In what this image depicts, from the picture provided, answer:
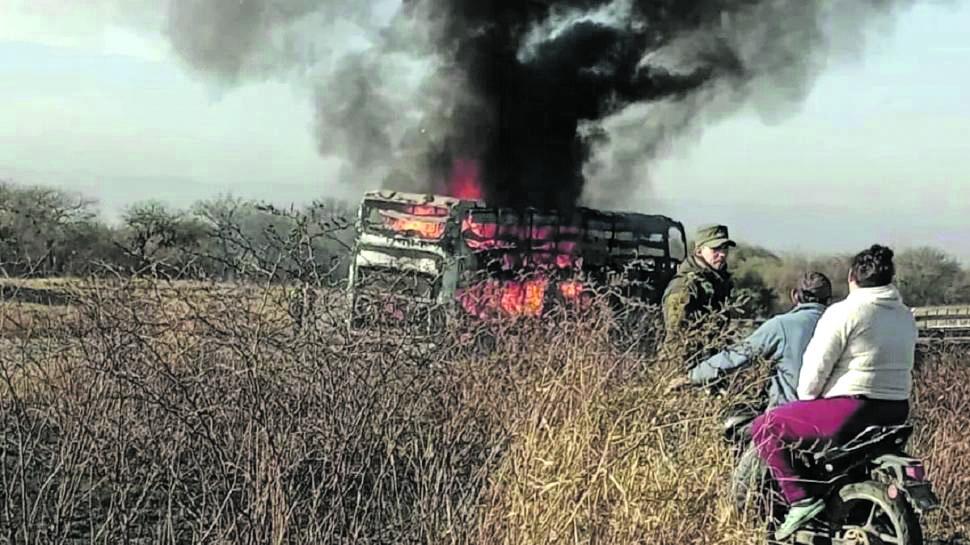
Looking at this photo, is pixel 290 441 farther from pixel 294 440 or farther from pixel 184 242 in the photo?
pixel 184 242

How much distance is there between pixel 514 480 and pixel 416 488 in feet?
1.57

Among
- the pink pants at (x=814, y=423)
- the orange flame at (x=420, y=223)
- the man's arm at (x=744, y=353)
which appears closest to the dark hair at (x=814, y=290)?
the man's arm at (x=744, y=353)

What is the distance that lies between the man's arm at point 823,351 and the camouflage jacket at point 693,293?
0.69 m

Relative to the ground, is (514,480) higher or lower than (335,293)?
lower

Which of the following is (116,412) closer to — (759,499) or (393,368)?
(393,368)

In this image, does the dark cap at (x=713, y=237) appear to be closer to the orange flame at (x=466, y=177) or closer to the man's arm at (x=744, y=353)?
the man's arm at (x=744, y=353)

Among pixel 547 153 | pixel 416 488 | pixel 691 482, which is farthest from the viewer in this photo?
pixel 547 153

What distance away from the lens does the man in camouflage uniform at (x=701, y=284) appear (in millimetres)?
6059

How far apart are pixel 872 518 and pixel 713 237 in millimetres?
1723

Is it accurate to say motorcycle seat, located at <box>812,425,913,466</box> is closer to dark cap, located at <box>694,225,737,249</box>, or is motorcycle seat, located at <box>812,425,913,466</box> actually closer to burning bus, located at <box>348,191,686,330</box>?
dark cap, located at <box>694,225,737,249</box>

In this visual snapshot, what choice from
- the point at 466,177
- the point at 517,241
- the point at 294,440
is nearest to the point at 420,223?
the point at 517,241

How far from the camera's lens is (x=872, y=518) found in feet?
17.7

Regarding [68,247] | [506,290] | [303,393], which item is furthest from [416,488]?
[506,290]

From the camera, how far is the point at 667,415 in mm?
4758
